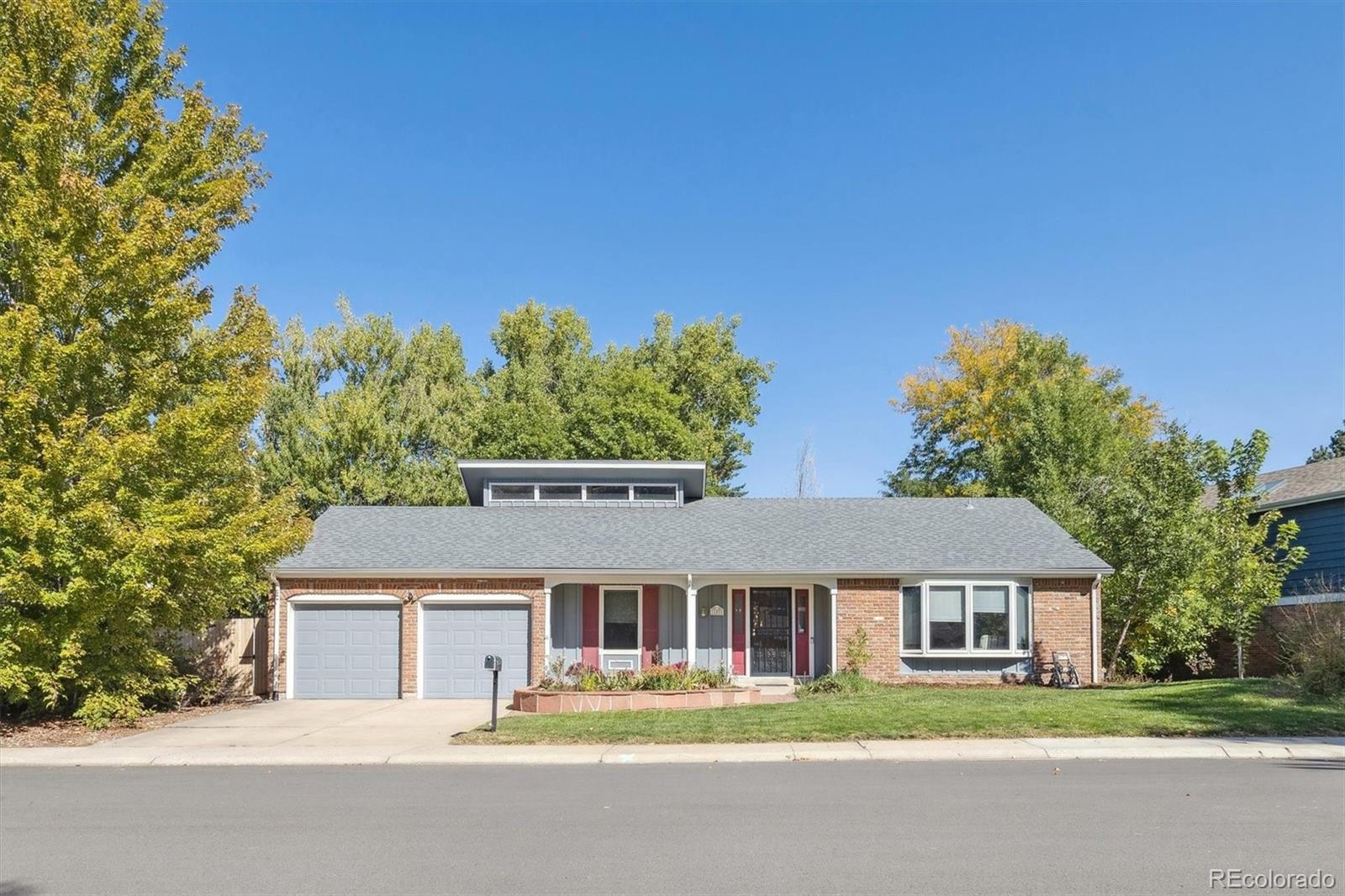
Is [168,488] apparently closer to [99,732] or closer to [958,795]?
[99,732]

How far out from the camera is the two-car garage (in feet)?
74.4

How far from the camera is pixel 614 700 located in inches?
723

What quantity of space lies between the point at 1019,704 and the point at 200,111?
58.9 feet

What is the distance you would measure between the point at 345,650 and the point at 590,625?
550cm

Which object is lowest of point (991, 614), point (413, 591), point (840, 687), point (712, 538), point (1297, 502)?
point (840, 687)

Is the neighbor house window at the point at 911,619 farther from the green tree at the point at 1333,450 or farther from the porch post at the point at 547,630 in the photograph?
the green tree at the point at 1333,450

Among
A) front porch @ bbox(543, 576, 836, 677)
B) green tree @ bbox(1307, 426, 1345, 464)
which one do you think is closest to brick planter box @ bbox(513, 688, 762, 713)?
front porch @ bbox(543, 576, 836, 677)

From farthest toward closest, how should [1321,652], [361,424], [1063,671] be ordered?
[361,424] < [1063,671] < [1321,652]

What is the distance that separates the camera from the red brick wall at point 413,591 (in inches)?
893

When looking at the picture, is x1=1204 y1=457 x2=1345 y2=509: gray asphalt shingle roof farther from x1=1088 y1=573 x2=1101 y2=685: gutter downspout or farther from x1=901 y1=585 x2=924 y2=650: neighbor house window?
x1=901 y1=585 x2=924 y2=650: neighbor house window

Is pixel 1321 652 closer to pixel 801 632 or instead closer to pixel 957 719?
pixel 957 719

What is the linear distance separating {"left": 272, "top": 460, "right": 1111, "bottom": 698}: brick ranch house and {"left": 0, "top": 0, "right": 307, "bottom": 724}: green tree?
4.03 metres

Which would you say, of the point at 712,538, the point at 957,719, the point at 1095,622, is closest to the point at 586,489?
the point at 712,538

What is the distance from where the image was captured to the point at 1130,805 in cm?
963
